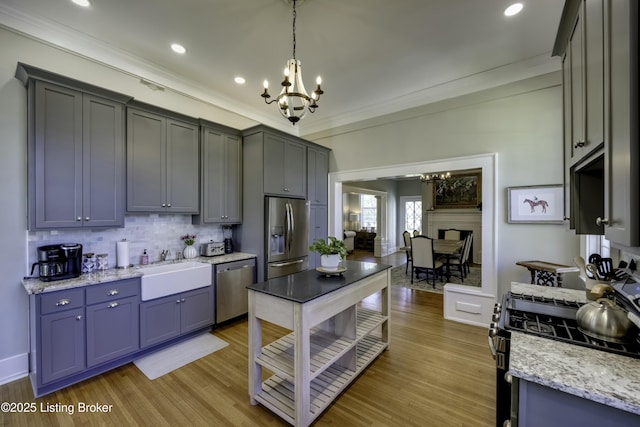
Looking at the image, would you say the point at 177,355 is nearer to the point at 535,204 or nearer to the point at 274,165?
the point at 274,165

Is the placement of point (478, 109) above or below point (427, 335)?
above

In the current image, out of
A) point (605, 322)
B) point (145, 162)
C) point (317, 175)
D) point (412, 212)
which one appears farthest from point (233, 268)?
point (412, 212)

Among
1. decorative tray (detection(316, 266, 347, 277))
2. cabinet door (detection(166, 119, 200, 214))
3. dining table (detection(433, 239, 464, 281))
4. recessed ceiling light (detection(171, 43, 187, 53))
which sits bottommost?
dining table (detection(433, 239, 464, 281))

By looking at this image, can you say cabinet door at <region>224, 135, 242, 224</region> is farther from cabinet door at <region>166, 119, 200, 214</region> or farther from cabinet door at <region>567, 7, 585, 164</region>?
cabinet door at <region>567, 7, 585, 164</region>

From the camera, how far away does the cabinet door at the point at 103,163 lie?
8.36ft

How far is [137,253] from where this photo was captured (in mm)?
3197

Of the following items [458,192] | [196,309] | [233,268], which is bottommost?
[196,309]

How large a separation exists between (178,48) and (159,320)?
9.95 ft

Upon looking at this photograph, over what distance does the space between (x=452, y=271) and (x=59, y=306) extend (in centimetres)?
713

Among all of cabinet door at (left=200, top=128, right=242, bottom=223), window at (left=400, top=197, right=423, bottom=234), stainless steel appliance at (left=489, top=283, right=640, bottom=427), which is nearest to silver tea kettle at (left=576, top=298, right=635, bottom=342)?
stainless steel appliance at (left=489, top=283, right=640, bottom=427)

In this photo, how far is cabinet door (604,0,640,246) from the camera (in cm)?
78

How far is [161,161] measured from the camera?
10.4 ft

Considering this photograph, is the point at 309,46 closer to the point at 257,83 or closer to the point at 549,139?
the point at 257,83

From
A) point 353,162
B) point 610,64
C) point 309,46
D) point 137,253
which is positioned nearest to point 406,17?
point 309,46
